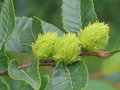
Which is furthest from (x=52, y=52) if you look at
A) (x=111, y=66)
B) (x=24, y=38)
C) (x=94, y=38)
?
(x=111, y=66)

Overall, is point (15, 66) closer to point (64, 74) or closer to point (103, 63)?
point (64, 74)

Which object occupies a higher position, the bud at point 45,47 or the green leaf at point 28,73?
the bud at point 45,47

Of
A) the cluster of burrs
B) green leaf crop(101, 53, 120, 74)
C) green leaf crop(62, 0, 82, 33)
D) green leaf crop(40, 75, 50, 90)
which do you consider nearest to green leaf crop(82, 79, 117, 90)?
green leaf crop(101, 53, 120, 74)

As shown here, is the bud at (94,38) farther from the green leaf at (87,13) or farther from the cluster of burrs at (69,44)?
the green leaf at (87,13)

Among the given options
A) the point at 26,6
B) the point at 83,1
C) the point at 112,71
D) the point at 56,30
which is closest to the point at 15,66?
the point at 56,30

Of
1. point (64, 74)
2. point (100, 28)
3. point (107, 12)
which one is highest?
point (100, 28)

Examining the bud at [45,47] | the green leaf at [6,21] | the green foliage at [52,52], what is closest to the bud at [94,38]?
the green foliage at [52,52]

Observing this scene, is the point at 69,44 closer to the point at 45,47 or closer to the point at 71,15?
the point at 45,47
